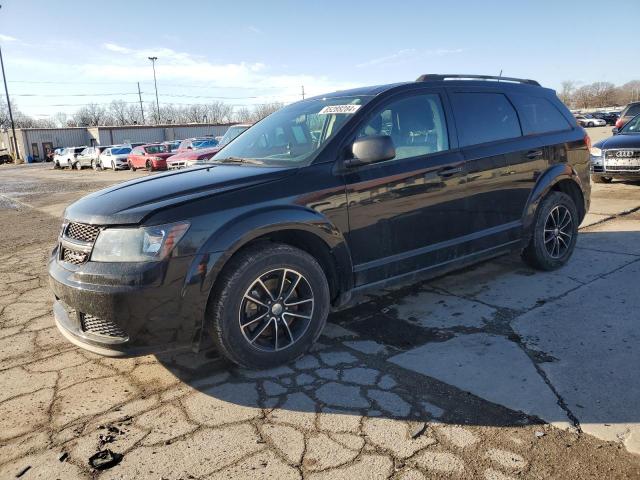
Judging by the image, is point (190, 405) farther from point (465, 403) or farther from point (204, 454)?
→ point (465, 403)

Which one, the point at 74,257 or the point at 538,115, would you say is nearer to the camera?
the point at 74,257

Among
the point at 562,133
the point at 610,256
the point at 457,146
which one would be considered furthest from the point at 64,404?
the point at 610,256

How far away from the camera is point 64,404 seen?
3.03 m

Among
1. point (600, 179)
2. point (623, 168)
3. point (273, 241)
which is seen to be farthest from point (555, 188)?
point (600, 179)

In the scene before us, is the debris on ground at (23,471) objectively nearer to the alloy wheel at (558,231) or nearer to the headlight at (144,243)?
the headlight at (144,243)

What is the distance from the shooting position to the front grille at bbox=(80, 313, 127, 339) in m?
2.89

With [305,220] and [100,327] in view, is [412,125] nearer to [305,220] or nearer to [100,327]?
[305,220]

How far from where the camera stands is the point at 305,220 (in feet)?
10.8

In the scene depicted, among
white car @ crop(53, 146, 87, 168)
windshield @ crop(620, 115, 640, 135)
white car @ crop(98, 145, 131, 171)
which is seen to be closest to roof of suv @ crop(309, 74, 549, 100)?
windshield @ crop(620, 115, 640, 135)

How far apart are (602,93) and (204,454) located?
480 ft

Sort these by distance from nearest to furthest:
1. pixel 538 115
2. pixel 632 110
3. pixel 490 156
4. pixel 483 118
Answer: pixel 490 156
pixel 483 118
pixel 538 115
pixel 632 110

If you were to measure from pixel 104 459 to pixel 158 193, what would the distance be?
1543mm

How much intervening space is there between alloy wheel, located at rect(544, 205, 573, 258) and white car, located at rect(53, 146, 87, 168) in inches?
1672

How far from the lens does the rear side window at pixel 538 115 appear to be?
4.90 meters
